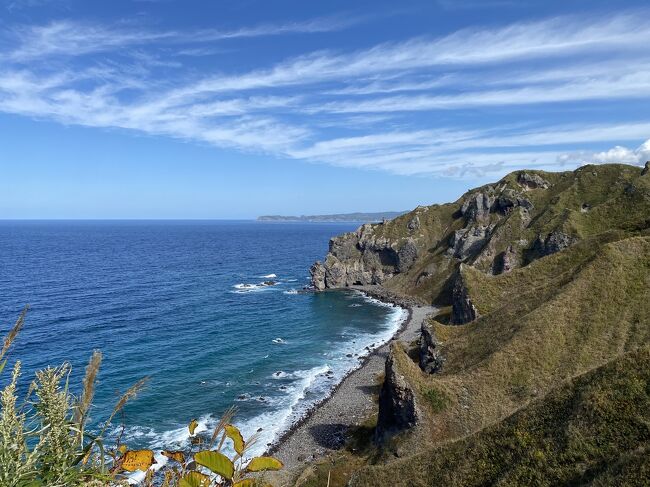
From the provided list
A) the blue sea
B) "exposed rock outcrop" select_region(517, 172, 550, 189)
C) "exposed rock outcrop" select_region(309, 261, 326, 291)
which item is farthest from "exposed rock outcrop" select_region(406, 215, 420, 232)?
"exposed rock outcrop" select_region(517, 172, 550, 189)

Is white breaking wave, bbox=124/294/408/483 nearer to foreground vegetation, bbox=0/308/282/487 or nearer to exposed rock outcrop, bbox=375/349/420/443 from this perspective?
exposed rock outcrop, bbox=375/349/420/443

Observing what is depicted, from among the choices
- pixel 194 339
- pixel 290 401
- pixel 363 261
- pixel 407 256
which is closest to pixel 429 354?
pixel 290 401

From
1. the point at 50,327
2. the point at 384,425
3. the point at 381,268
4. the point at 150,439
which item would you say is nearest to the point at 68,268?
the point at 50,327

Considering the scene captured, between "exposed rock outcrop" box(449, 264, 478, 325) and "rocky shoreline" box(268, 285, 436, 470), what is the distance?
16337mm

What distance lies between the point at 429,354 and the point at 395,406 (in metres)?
15.8

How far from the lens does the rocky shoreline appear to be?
5516 centimetres

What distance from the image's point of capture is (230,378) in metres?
74.7

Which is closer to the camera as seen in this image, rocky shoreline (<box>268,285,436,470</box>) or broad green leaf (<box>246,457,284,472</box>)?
broad green leaf (<box>246,457,284,472</box>)

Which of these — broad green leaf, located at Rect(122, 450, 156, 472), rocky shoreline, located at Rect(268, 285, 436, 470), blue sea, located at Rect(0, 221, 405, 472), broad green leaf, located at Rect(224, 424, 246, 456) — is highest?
broad green leaf, located at Rect(224, 424, 246, 456)

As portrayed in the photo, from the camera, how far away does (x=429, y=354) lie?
64500 millimetres

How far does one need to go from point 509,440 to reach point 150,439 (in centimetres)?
4563

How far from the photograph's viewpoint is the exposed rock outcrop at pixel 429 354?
6172 cm

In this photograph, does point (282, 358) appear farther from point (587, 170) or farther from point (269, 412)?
point (587, 170)

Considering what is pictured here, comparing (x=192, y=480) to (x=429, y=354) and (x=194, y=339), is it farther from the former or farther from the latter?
(x=194, y=339)
